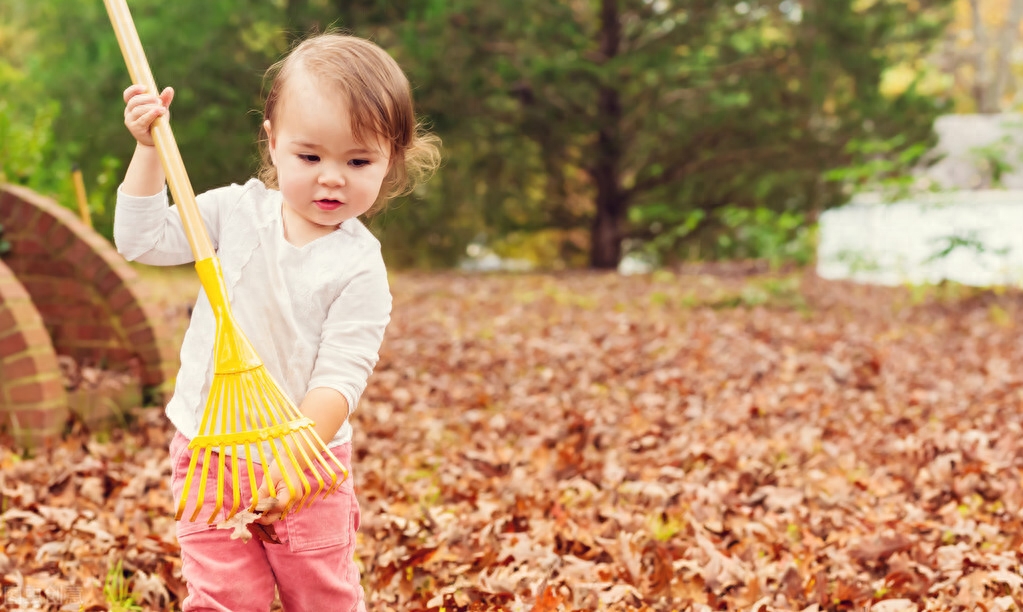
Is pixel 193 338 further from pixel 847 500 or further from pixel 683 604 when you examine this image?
pixel 847 500

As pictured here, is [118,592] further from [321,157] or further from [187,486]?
[321,157]

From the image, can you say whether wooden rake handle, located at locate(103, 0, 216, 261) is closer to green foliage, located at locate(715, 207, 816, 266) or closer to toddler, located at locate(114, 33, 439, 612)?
toddler, located at locate(114, 33, 439, 612)

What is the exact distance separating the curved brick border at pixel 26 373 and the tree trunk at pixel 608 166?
9890 millimetres

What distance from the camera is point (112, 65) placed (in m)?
12.4

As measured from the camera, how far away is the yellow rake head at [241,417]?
1.69 metres

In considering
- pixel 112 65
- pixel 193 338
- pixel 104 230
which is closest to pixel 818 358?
pixel 104 230

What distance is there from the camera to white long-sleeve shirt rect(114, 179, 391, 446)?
6.19 ft

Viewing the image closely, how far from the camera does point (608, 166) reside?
14.8m

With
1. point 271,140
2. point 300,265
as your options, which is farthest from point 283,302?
point 271,140

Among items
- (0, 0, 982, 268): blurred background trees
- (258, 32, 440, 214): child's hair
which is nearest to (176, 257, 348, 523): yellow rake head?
(258, 32, 440, 214): child's hair

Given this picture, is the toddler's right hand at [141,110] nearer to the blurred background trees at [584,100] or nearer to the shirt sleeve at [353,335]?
the shirt sleeve at [353,335]

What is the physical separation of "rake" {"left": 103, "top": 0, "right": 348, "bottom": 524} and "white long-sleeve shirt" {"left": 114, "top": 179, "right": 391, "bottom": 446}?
12 centimetres

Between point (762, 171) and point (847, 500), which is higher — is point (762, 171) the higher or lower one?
the higher one

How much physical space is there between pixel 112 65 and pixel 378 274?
1195 centimetres
